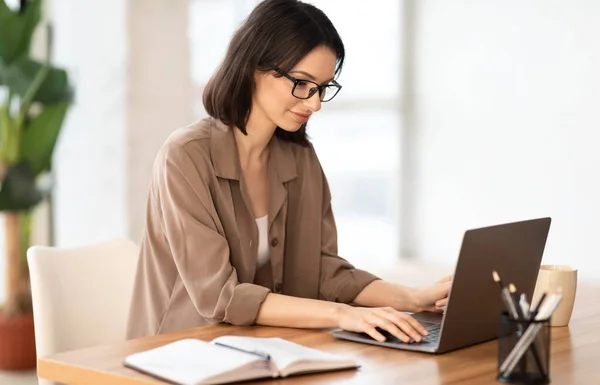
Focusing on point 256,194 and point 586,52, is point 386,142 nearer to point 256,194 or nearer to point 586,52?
point 586,52

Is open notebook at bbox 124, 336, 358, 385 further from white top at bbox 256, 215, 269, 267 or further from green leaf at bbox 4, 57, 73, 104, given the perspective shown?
green leaf at bbox 4, 57, 73, 104

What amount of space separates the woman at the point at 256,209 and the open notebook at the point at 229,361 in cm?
31

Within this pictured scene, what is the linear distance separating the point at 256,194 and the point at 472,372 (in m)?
0.89

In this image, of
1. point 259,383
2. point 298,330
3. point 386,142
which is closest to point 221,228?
point 298,330

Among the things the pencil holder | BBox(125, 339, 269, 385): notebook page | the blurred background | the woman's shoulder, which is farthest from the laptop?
the blurred background

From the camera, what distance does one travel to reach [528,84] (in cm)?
466

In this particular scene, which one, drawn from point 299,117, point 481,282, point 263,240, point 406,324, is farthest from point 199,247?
point 481,282

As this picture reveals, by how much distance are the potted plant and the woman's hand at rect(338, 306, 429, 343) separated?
225cm

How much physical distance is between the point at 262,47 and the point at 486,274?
0.78m

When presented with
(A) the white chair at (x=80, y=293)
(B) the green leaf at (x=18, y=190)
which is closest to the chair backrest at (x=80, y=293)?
(A) the white chair at (x=80, y=293)

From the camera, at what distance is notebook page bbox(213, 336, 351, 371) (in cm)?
147

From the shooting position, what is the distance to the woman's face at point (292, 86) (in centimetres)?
212

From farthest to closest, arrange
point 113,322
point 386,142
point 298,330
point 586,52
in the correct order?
point 386,142, point 586,52, point 113,322, point 298,330

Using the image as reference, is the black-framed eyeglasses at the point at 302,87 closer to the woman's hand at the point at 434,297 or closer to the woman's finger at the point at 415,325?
the woman's hand at the point at 434,297
